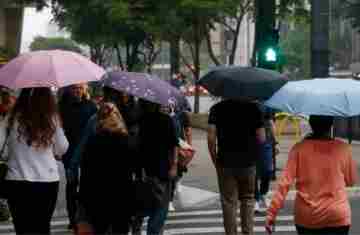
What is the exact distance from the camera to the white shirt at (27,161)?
25.9 feet

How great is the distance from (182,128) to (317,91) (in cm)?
682

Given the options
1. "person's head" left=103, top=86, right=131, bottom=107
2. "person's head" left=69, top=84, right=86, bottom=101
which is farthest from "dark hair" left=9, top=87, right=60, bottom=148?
"person's head" left=69, top=84, right=86, bottom=101

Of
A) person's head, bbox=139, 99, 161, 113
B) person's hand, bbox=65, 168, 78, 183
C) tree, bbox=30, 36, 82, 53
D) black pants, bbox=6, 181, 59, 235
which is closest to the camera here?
black pants, bbox=6, 181, 59, 235

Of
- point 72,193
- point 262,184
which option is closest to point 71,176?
point 72,193

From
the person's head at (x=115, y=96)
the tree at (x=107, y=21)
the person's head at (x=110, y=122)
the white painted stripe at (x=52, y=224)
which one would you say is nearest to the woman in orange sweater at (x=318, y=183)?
the person's head at (x=110, y=122)

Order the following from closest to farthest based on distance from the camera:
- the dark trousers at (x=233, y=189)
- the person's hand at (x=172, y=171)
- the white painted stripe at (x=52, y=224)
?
the person's hand at (x=172, y=171)
the dark trousers at (x=233, y=189)
the white painted stripe at (x=52, y=224)

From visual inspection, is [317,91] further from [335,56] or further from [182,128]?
[335,56]

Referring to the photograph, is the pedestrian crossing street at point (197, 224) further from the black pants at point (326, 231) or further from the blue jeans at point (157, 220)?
the black pants at point (326, 231)

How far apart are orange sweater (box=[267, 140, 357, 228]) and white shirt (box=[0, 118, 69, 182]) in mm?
1839

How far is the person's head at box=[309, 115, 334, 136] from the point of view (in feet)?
23.4

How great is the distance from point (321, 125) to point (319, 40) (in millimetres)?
11146

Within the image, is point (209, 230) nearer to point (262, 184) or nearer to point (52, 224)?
point (262, 184)

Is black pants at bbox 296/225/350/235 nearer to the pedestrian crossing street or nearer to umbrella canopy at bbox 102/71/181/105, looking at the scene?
umbrella canopy at bbox 102/71/181/105

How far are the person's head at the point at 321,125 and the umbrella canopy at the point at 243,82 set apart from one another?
116 inches
